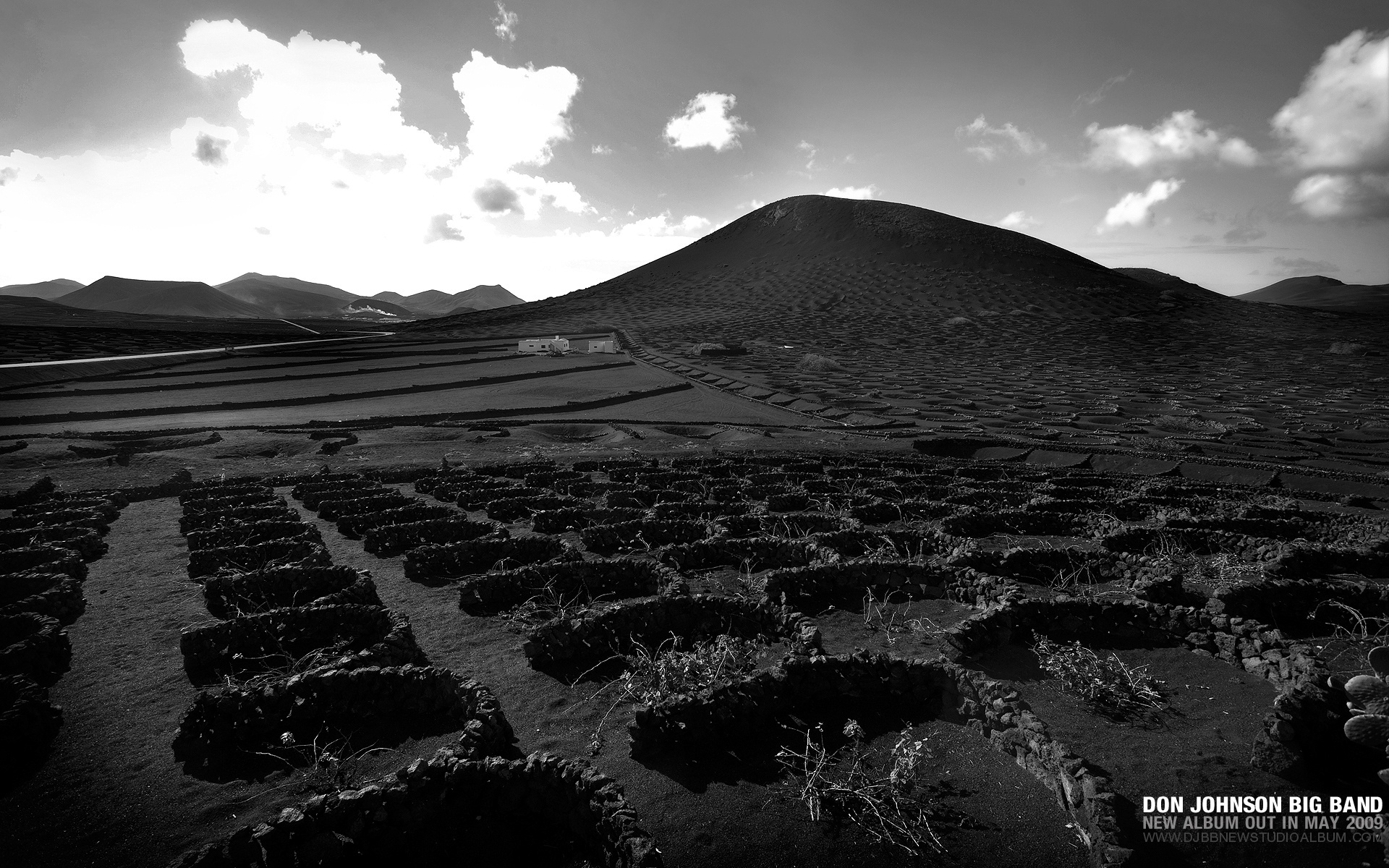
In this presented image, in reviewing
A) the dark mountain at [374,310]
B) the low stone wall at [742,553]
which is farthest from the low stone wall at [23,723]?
the dark mountain at [374,310]

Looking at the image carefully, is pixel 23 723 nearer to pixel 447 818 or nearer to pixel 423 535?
pixel 447 818

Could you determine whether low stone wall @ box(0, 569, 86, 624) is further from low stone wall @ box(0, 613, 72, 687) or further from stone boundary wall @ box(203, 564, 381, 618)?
stone boundary wall @ box(203, 564, 381, 618)

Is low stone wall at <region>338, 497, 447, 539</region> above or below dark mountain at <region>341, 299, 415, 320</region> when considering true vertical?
below

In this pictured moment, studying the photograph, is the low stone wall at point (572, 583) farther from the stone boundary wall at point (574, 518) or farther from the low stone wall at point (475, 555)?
the stone boundary wall at point (574, 518)

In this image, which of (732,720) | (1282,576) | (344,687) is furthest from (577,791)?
(1282,576)

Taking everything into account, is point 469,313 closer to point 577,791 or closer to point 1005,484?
point 1005,484

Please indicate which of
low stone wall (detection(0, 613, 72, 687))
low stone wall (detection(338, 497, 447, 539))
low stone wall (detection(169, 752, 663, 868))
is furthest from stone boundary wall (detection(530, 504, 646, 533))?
low stone wall (detection(169, 752, 663, 868))

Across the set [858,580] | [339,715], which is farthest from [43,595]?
[858,580]
